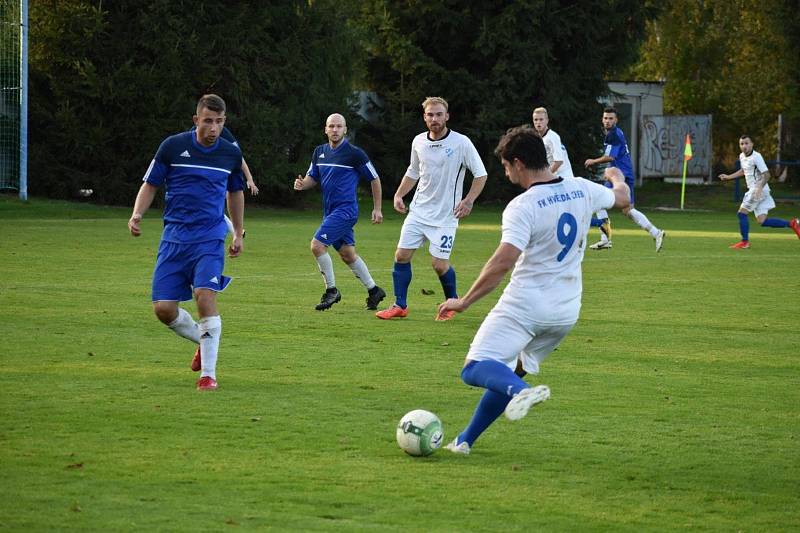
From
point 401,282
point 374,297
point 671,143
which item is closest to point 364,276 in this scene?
point 374,297

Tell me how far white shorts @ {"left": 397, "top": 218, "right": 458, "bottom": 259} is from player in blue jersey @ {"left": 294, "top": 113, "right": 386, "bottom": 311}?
1.55ft

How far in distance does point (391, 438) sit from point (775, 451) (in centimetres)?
223

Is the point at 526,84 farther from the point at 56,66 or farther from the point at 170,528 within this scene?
the point at 170,528

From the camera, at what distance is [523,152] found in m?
6.69

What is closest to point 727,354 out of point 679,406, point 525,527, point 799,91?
point 679,406

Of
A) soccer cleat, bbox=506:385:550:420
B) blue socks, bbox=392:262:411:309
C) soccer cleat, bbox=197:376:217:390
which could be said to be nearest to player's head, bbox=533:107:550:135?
blue socks, bbox=392:262:411:309

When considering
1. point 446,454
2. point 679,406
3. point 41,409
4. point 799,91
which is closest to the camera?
point 446,454

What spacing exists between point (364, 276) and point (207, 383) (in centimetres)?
536

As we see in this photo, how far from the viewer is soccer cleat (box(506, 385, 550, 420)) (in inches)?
242

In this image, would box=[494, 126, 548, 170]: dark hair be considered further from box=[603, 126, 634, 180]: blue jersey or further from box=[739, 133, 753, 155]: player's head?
box=[739, 133, 753, 155]: player's head

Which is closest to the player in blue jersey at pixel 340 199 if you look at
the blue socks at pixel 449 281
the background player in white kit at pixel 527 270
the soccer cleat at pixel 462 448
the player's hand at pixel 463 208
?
the blue socks at pixel 449 281

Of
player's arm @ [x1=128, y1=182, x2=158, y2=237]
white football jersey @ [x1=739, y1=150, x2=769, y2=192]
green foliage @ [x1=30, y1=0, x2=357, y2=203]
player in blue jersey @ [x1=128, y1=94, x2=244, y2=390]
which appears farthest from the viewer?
green foliage @ [x1=30, y1=0, x2=357, y2=203]

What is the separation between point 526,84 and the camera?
40.1m

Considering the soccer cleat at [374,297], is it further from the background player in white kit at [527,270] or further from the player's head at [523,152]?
the player's head at [523,152]
